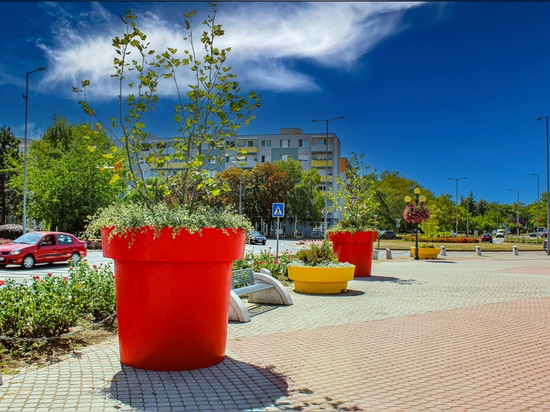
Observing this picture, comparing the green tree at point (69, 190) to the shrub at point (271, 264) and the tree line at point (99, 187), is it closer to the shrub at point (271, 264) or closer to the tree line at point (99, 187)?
the tree line at point (99, 187)

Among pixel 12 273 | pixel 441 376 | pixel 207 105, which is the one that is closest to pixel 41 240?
pixel 12 273

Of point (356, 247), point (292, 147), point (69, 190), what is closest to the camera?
point (356, 247)

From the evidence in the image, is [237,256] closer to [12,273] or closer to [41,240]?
[12,273]

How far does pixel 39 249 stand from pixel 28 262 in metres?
0.69

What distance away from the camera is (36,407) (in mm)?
3900

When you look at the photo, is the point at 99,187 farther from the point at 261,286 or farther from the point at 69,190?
the point at 261,286

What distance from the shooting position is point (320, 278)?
11.3 metres

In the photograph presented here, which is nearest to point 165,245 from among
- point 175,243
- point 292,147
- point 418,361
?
point 175,243

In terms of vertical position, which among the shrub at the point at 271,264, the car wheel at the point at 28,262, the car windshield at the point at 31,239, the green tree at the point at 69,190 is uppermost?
the green tree at the point at 69,190

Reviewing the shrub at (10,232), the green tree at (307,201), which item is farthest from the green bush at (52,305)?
the green tree at (307,201)

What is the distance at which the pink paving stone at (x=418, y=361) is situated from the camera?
4.43m

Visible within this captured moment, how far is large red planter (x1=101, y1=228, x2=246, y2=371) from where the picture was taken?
4738 mm

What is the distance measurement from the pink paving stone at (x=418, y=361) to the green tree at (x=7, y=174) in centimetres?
5143

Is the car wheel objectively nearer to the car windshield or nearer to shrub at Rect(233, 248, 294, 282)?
the car windshield
